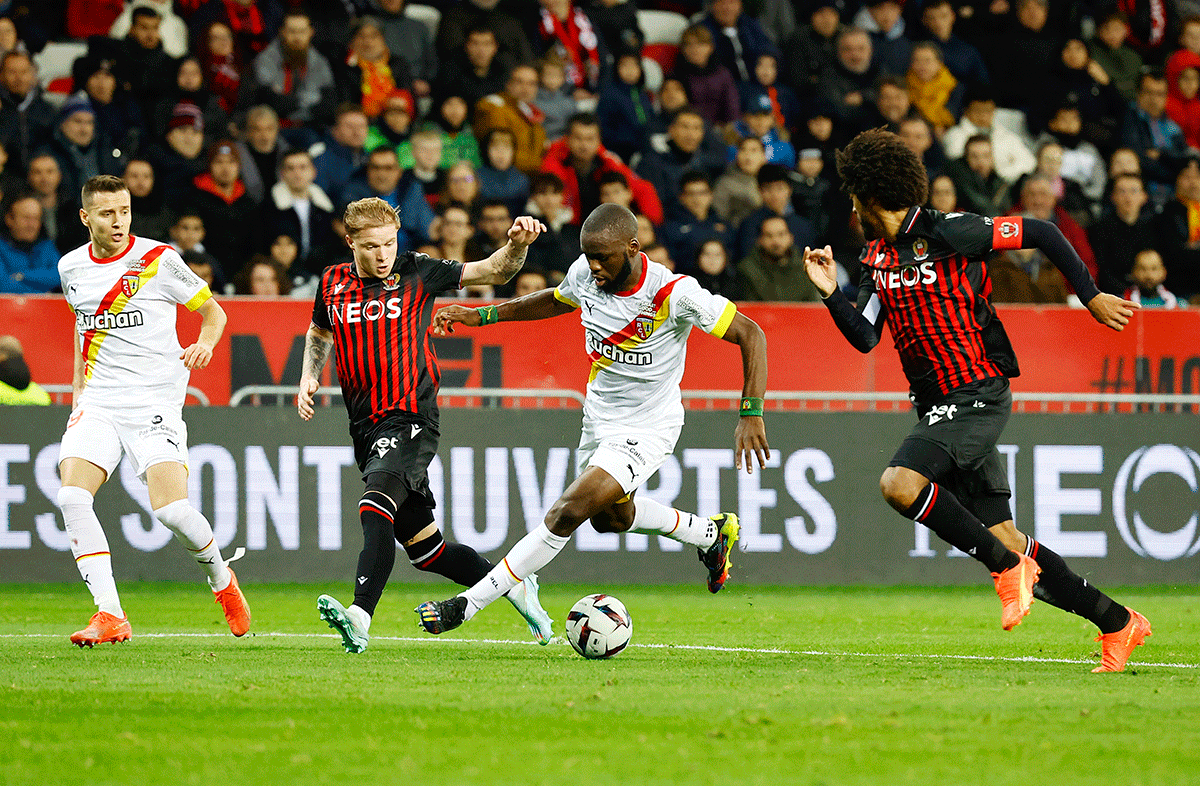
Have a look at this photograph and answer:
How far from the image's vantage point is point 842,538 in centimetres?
1246

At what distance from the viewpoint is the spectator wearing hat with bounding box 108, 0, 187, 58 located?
15.6 meters

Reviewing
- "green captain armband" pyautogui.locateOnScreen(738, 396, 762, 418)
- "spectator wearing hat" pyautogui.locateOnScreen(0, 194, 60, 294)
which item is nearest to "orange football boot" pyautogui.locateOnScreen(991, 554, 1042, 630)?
Result: "green captain armband" pyautogui.locateOnScreen(738, 396, 762, 418)

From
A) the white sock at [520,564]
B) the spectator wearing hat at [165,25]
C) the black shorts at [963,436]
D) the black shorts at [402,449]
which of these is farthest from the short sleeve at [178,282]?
the spectator wearing hat at [165,25]

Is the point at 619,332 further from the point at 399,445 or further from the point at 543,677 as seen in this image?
the point at 543,677

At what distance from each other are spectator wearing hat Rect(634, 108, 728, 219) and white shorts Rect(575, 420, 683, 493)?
24.4 feet

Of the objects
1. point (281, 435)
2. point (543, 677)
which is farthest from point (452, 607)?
point (281, 435)

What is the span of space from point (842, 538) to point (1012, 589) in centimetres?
563

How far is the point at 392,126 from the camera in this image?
1522cm

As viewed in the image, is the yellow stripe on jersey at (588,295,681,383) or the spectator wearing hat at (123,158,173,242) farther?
the spectator wearing hat at (123,158,173,242)

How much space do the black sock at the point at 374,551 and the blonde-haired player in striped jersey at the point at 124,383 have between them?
1079 millimetres

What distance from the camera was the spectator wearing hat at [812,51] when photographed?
17156 millimetres

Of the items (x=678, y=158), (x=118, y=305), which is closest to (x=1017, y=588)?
(x=118, y=305)

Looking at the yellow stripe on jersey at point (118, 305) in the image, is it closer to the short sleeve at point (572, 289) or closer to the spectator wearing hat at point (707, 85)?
the short sleeve at point (572, 289)

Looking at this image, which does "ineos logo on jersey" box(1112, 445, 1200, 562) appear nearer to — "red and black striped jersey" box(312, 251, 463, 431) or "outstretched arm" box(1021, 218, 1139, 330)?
"outstretched arm" box(1021, 218, 1139, 330)
